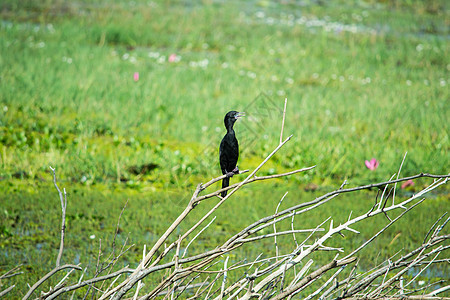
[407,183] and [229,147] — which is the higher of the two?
[229,147]

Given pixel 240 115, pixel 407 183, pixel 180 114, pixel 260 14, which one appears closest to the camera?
pixel 240 115

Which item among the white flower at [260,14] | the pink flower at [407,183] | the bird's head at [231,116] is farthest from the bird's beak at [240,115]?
the white flower at [260,14]

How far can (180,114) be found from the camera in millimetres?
6258

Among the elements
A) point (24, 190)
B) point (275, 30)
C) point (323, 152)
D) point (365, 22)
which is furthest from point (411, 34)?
point (24, 190)

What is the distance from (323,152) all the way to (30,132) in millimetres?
2876

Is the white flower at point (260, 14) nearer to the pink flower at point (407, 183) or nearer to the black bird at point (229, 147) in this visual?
the pink flower at point (407, 183)

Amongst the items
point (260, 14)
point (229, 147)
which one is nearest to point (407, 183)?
point (229, 147)

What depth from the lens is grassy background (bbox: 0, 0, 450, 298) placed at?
417 centimetres

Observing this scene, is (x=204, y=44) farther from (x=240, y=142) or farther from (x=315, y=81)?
(x=240, y=142)

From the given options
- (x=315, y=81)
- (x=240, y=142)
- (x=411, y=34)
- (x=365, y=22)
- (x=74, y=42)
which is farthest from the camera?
(x=365, y=22)

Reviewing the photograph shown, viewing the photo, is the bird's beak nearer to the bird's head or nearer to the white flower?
the bird's head

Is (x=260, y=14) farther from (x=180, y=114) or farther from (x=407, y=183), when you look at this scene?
(x=407, y=183)

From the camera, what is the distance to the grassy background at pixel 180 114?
13.7 feet

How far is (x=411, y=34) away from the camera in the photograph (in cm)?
1334
